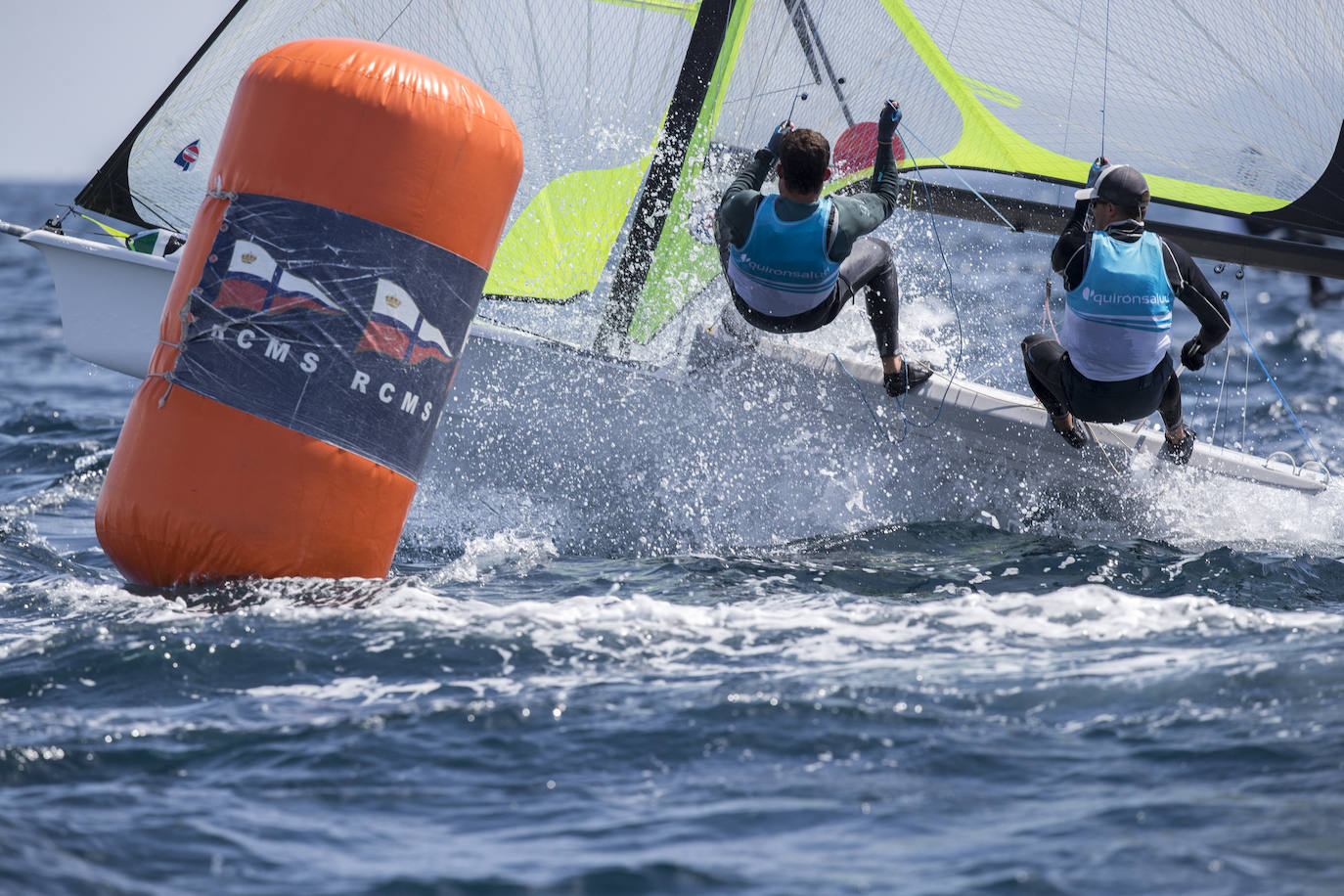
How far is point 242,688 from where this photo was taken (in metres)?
2.96

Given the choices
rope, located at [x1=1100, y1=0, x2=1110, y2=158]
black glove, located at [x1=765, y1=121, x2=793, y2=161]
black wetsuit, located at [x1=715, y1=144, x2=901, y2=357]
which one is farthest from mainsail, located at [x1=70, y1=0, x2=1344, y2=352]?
black glove, located at [x1=765, y1=121, x2=793, y2=161]

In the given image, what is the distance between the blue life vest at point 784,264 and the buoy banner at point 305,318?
3.53 ft

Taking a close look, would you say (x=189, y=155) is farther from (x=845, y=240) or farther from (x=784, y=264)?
(x=845, y=240)

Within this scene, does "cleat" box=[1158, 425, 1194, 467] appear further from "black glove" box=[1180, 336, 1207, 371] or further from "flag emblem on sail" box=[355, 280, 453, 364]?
"flag emblem on sail" box=[355, 280, 453, 364]

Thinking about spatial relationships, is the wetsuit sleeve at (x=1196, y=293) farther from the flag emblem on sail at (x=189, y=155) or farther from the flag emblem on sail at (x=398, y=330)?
the flag emblem on sail at (x=189, y=155)

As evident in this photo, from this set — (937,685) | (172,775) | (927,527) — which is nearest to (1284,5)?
(927,527)

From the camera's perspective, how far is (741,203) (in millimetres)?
4117

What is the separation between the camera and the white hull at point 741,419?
4746 mm

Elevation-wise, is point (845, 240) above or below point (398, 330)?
above

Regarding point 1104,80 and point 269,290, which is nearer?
point 269,290

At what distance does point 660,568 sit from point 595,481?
Result: 2.46 ft

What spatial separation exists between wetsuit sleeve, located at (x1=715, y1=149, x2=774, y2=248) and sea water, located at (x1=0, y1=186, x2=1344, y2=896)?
1102 mm

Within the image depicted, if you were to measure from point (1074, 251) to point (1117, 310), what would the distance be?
0.24 m

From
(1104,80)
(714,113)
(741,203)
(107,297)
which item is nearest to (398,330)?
(741,203)
